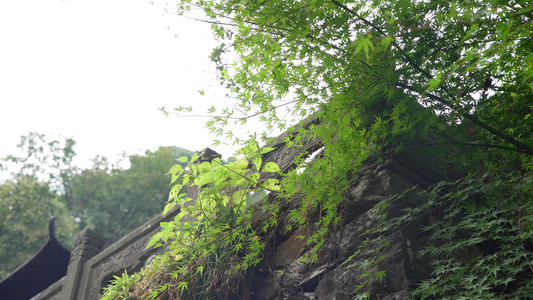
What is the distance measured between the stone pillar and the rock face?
3.60 metres

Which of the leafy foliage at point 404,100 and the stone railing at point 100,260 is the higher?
the stone railing at point 100,260

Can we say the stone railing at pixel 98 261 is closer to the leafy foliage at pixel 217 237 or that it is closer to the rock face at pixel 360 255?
the leafy foliage at pixel 217 237

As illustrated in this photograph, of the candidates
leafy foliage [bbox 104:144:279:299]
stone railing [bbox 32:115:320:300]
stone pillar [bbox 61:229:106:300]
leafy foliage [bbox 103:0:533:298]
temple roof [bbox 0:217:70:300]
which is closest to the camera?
leafy foliage [bbox 103:0:533:298]

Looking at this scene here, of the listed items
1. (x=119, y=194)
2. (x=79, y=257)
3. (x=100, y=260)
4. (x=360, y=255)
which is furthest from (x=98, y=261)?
(x=119, y=194)

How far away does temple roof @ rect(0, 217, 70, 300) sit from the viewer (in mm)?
8492

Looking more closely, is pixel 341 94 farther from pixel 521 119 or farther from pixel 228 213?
pixel 228 213

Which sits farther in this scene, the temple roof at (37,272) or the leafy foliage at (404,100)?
the temple roof at (37,272)

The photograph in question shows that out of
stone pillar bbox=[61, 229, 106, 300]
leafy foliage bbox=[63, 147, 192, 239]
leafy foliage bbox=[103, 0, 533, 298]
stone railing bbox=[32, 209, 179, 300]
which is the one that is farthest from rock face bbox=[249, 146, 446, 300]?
leafy foliage bbox=[63, 147, 192, 239]

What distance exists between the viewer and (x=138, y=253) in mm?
5379

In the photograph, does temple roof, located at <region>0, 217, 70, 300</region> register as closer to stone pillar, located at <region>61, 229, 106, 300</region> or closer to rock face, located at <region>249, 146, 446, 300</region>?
stone pillar, located at <region>61, 229, 106, 300</region>

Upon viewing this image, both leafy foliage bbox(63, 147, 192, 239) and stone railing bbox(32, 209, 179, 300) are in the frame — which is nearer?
stone railing bbox(32, 209, 179, 300)

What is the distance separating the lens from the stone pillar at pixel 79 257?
6139 millimetres

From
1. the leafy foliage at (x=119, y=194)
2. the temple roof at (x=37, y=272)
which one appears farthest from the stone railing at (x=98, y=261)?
the leafy foliage at (x=119, y=194)

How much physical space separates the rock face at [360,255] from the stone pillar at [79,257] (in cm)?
360
